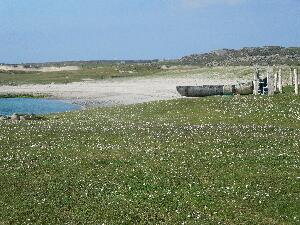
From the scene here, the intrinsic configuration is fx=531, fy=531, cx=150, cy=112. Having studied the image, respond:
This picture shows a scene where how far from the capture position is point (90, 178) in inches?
971

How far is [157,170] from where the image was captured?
2580 centimetres

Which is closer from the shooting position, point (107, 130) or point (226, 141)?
point (226, 141)

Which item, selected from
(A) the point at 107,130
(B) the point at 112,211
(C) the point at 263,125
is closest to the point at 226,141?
(C) the point at 263,125

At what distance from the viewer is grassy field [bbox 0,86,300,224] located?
63.5ft

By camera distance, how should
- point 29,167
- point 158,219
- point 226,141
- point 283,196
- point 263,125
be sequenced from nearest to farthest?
point 158,219 → point 283,196 → point 29,167 → point 226,141 → point 263,125

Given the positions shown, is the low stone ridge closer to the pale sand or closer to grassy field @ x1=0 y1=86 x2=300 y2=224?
grassy field @ x1=0 y1=86 x2=300 y2=224

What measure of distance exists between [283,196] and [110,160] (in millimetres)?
10872

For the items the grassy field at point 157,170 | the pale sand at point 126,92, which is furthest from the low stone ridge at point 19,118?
the pale sand at point 126,92

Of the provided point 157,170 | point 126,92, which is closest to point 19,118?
point 157,170

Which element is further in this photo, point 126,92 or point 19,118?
point 126,92

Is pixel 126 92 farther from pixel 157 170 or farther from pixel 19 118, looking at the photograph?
pixel 157 170

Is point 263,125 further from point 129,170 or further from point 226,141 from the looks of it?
point 129,170

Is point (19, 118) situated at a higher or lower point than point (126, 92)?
higher

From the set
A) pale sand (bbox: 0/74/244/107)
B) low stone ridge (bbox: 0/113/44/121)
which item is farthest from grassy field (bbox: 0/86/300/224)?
pale sand (bbox: 0/74/244/107)
